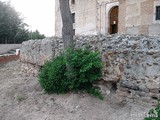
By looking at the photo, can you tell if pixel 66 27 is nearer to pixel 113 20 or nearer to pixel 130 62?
pixel 130 62

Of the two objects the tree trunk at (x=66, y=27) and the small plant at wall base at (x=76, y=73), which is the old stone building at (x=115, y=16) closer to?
the tree trunk at (x=66, y=27)

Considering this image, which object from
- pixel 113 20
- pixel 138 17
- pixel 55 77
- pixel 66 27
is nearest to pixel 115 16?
pixel 113 20

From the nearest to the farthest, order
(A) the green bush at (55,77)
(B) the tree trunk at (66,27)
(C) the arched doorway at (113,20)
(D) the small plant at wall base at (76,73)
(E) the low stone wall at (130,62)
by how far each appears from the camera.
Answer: (E) the low stone wall at (130,62), (D) the small plant at wall base at (76,73), (A) the green bush at (55,77), (B) the tree trunk at (66,27), (C) the arched doorway at (113,20)

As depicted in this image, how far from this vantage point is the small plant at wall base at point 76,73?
23.1ft

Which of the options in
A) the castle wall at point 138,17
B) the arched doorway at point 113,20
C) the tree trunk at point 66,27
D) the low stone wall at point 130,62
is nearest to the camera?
the low stone wall at point 130,62

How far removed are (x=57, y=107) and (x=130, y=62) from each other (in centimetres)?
237

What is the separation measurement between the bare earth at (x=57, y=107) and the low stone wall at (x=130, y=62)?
0.42 m

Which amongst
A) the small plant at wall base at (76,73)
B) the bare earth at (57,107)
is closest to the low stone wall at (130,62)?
the small plant at wall base at (76,73)

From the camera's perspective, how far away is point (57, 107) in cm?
712

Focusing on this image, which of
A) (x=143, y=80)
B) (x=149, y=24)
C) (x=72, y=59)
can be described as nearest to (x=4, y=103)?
(x=72, y=59)

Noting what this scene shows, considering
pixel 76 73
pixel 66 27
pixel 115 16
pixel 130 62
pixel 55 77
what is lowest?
pixel 55 77

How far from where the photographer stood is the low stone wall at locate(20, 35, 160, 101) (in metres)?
5.96

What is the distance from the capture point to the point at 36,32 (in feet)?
93.9

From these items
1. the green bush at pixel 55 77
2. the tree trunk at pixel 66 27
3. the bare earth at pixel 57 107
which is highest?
the tree trunk at pixel 66 27
